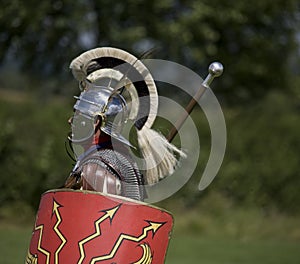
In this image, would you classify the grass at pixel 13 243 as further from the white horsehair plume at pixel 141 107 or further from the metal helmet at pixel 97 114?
the metal helmet at pixel 97 114

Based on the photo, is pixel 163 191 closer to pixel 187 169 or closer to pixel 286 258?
pixel 187 169

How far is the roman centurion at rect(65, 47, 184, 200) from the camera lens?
491cm

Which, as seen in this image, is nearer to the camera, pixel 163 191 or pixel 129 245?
pixel 129 245

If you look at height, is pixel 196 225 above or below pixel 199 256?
above

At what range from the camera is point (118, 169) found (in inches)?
193

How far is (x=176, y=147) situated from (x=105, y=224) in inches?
43.9

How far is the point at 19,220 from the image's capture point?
1420cm

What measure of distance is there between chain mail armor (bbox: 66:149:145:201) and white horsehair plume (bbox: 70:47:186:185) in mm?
288

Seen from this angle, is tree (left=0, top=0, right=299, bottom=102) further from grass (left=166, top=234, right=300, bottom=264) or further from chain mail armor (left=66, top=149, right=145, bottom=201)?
chain mail armor (left=66, top=149, right=145, bottom=201)

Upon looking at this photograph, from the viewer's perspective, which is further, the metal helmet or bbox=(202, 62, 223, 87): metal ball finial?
bbox=(202, 62, 223, 87): metal ball finial

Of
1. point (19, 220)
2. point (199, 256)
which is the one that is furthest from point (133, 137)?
point (19, 220)

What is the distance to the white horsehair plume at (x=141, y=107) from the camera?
17.3ft

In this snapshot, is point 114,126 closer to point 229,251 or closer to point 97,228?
point 97,228

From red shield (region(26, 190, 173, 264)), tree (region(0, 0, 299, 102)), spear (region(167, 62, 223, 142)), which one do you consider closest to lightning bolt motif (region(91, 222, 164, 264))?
red shield (region(26, 190, 173, 264))
